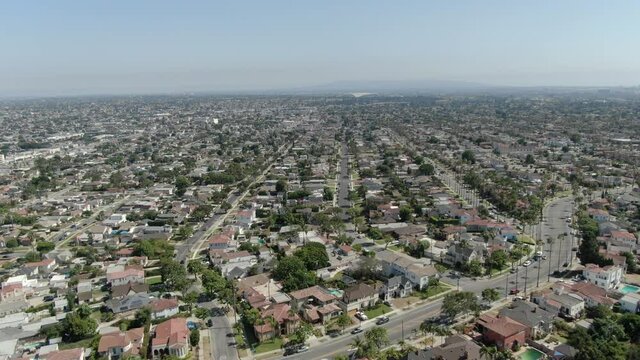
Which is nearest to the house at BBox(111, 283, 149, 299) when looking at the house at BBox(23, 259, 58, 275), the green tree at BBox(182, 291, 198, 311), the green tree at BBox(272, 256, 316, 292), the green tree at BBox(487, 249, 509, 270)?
the green tree at BBox(182, 291, 198, 311)

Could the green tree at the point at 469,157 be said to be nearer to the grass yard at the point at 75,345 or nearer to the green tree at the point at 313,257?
the green tree at the point at 313,257

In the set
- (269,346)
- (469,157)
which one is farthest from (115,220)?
(469,157)

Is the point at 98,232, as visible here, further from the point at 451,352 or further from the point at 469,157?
the point at 469,157

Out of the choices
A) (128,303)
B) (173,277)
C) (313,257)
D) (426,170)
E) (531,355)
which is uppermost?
(426,170)

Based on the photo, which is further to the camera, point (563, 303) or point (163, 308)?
point (163, 308)

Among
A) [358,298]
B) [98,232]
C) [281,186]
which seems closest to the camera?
[358,298]

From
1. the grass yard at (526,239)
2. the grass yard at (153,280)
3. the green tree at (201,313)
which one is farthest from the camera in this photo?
the grass yard at (526,239)

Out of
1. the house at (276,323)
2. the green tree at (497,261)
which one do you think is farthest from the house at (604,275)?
the house at (276,323)

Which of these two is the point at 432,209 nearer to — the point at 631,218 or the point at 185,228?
the point at 631,218
